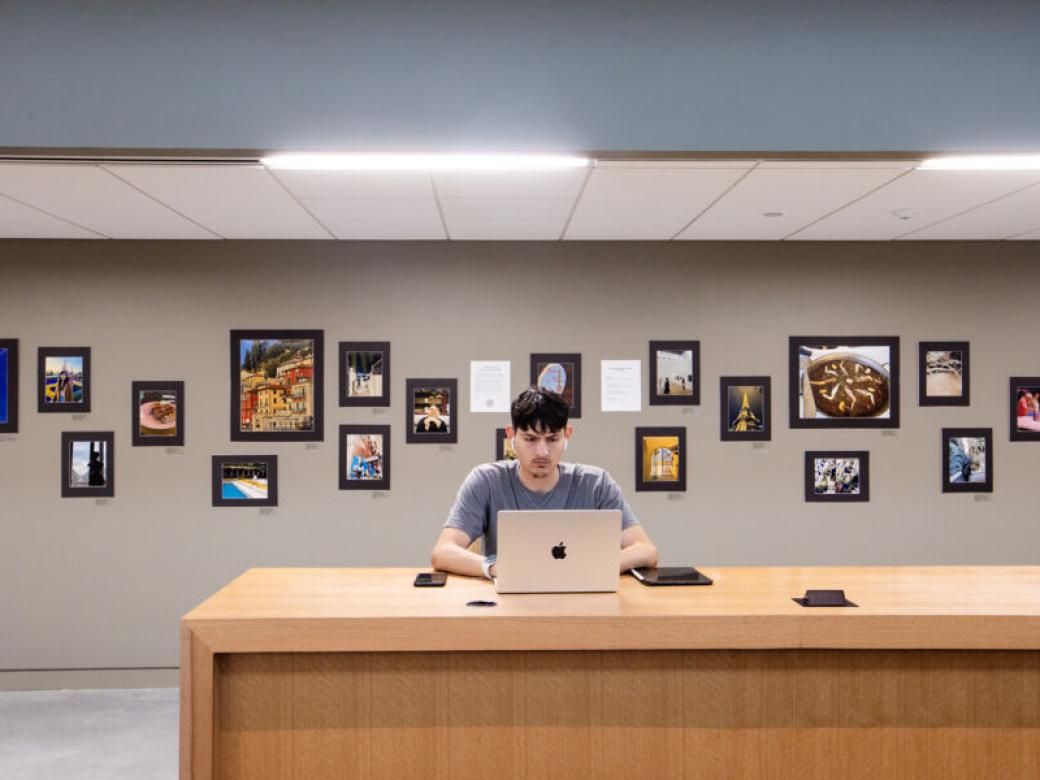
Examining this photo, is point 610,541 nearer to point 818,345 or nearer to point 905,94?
point 905,94

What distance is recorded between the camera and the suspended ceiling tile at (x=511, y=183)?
3.12m

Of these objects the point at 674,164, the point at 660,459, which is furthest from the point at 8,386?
the point at 674,164

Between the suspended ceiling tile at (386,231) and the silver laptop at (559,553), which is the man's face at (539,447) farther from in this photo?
the suspended ceiling tile at (386,231)

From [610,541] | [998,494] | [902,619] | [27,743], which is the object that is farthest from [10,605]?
[998,494]

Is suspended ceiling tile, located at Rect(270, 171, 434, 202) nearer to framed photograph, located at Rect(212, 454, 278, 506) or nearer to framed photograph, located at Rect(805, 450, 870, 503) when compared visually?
framed photograph, located at Rect(212, 454, 278, 506)

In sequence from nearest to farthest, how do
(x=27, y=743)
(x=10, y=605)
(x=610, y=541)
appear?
(x=610, y=541)
(x=27, y=743)
(x=10, y=605)

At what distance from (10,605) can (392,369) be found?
2448mm

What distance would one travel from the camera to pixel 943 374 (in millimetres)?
4574

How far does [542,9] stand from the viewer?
2504 mm

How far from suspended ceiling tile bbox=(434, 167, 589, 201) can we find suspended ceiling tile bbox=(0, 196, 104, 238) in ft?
6.39

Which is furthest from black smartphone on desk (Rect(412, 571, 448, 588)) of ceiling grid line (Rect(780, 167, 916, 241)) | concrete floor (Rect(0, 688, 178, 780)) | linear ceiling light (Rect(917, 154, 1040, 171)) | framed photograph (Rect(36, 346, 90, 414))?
framed photograph (Rect(36, 346, 90, 414))

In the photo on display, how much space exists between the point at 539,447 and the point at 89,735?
272cm

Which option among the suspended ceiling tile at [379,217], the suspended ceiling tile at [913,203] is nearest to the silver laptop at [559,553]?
the suspended ceiling tile at [379,217]

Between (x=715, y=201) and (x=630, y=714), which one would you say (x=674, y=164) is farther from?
(x=630, y=714)
